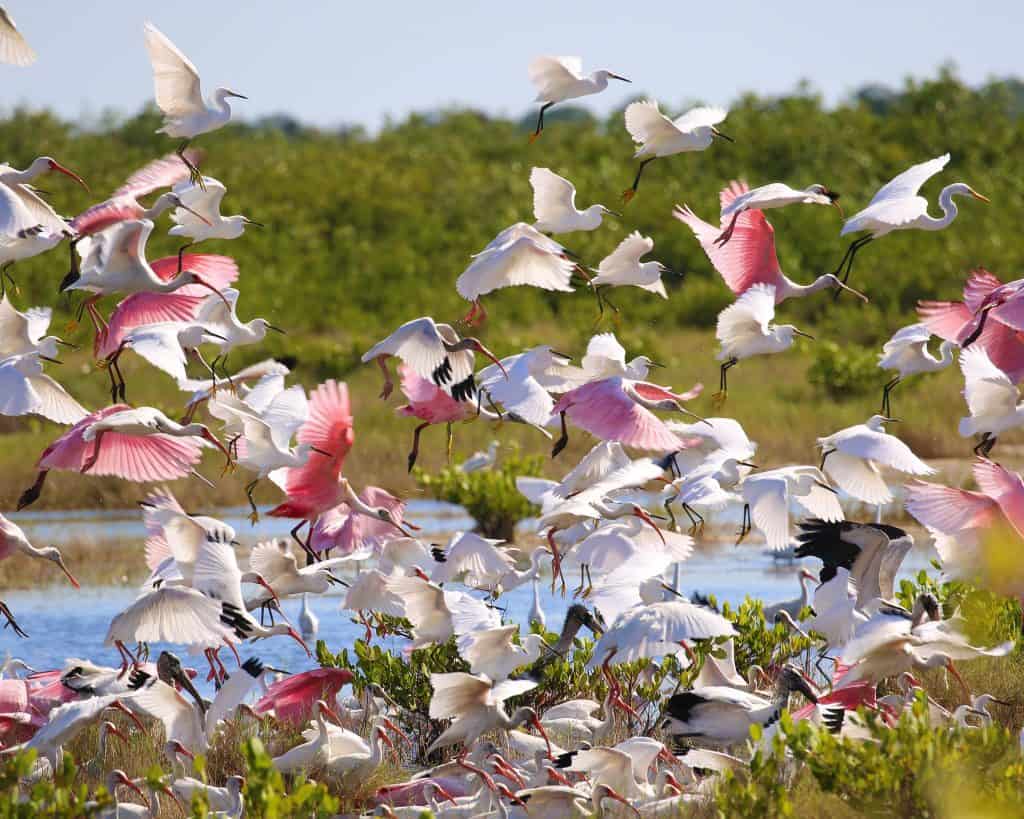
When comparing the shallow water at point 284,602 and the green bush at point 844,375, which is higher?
the shallow water at point 284,602

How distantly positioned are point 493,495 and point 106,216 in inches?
232

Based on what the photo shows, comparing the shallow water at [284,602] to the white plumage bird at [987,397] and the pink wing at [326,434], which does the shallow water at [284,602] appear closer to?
the pink wing at [326,434]

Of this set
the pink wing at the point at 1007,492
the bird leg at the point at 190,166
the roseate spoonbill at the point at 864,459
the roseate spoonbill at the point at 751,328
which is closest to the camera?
the pink wing at the point at 1007,492

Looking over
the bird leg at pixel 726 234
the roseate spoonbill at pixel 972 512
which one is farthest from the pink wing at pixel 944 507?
the bird leg at pixel 726 234

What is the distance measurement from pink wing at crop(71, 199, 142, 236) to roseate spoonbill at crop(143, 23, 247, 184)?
0.32 metres

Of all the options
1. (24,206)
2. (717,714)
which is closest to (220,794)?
(717,714)

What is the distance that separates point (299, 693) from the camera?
6684 millimetres

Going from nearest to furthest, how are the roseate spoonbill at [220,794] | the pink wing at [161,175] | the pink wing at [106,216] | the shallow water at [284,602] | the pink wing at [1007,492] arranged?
the roseate spoonbill at [220,794] → the pink wing at [1007,492] → the pink wing at [106,216] → the pink wing at [161,175] → the shallow water at [284,602]

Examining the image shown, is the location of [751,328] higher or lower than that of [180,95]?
lower

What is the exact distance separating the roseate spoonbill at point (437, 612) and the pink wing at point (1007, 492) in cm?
195

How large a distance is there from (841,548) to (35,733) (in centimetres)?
329

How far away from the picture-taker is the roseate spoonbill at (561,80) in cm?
732

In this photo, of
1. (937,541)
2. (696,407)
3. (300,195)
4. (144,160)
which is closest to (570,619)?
(937,541)

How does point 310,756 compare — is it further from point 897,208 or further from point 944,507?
point 897,208
